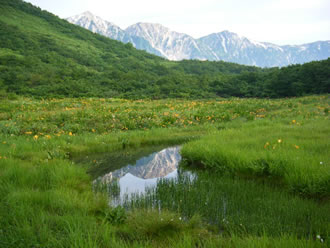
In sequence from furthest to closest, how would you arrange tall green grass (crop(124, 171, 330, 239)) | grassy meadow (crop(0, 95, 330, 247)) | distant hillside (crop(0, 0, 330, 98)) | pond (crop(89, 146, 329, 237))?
distant hillside (crop(0, 0, 330, 98))
pond (crop(89, 146, 329, 237))
tall green grass (crop(124, 171, 330, 239))
grassy meadow (crop(0, 95, 330, 247))

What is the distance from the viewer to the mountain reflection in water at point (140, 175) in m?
6.39

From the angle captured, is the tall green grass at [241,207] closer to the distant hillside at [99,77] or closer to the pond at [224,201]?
the pond at [224,201]

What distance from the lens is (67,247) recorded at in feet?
11.0

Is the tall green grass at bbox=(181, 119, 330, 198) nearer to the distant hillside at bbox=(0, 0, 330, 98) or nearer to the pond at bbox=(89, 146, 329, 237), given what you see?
the pond at bbox=(89, 146, 329, 237)

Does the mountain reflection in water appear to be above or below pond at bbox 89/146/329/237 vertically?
below

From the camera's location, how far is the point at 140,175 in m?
8.05

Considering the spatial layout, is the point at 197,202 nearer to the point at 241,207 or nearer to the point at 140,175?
the point at 241,207

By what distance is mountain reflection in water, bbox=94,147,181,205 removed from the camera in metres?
6.39

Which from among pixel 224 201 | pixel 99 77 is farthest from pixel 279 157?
pixel 99 77

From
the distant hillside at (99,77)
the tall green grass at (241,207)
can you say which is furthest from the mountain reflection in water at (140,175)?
the distant hillside at (99,77)

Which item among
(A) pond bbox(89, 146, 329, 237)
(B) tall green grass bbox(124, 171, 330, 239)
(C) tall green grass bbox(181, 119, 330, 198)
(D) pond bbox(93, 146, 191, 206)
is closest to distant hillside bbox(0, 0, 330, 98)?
Result: (D) pond bbox(93, 146, 191, 206)

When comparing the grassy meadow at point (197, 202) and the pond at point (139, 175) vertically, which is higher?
the grassy meadow at point (197, 202)

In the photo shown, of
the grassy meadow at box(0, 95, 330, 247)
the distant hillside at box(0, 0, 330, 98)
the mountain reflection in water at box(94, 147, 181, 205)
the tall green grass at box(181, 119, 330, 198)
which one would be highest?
the distant hillside at box(0, 0, 330, 98)

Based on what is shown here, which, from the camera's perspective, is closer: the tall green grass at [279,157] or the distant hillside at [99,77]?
the tall green grass at [279,157]
